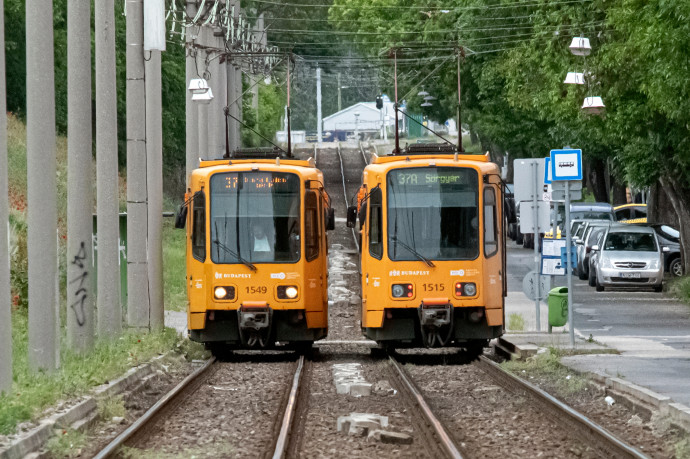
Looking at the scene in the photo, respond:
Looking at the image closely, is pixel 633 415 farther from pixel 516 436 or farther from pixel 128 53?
pixel 128 53

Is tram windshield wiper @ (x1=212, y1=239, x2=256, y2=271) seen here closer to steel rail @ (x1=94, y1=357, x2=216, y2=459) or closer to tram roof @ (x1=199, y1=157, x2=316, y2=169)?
tram roof @ (x1=199, y1=157, x2=316, y2=169)

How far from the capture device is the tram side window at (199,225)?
23375mm

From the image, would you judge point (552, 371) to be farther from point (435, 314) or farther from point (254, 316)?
point (254, 316)

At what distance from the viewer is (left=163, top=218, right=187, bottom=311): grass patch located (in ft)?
122

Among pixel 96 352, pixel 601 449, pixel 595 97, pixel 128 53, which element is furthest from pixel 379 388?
pixel 595 97

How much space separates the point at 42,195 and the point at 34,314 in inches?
53.6

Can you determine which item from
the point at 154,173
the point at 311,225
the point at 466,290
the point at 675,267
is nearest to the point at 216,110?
the point at 154,173

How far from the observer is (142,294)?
25.7m

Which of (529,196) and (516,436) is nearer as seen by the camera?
(516,436)

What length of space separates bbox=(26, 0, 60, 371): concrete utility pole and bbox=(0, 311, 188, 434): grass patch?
0.69m

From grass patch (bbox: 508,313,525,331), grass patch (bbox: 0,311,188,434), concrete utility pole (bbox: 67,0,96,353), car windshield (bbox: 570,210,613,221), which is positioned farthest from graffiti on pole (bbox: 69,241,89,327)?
car windshield (bbox: 570,210,613,221)

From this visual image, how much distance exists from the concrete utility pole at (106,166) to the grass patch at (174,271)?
13.3 meters

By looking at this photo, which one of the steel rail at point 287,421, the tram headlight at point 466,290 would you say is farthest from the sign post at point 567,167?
the steel rail at point 287,421

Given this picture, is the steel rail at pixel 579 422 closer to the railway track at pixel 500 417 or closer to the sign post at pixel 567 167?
the railway track at pixel 500 417
